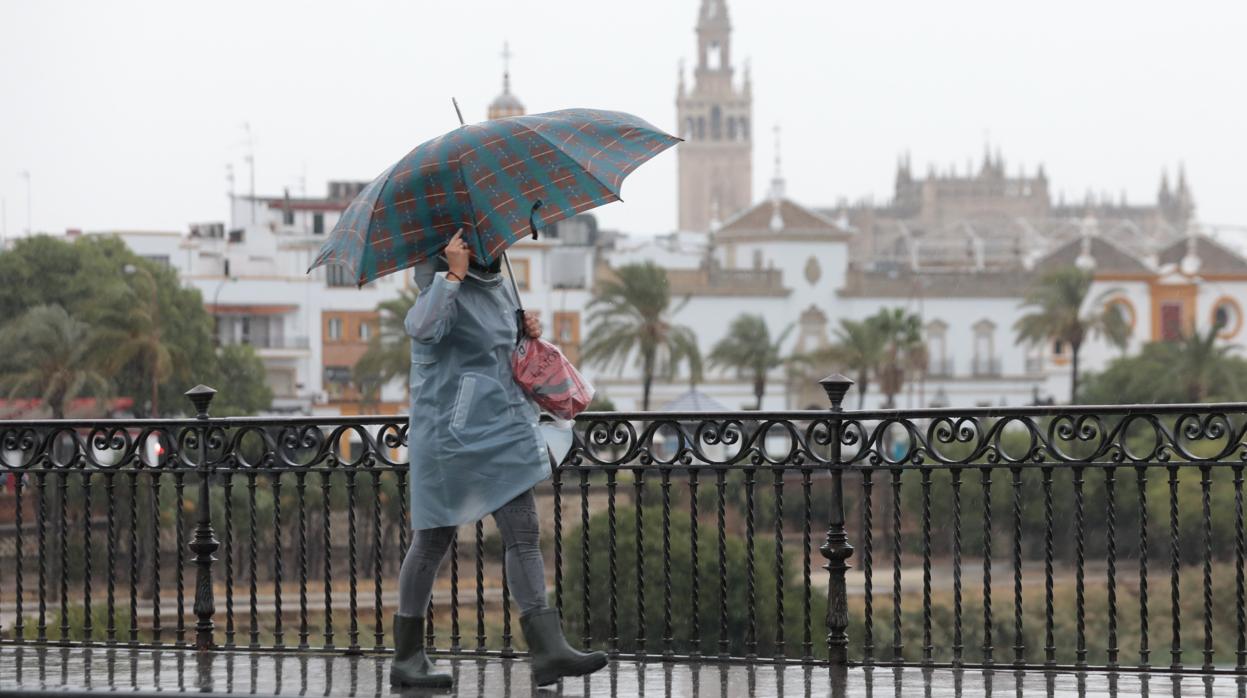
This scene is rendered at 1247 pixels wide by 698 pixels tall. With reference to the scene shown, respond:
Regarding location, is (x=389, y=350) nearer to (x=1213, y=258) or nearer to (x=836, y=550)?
(x=836, y=550)

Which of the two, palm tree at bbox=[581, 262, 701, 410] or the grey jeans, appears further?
palm tree at bbox=[581, 262, 701, 410]

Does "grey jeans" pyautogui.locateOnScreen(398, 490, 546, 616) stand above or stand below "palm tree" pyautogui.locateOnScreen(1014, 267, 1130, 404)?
below

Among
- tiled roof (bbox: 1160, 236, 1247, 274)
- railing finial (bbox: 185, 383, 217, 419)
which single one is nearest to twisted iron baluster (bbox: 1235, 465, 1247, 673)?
railing finial (bbox: 185, 383, 217, 419)

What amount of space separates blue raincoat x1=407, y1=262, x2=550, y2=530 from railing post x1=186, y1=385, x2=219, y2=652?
5.73 feet

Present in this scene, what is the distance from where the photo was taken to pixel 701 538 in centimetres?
3906

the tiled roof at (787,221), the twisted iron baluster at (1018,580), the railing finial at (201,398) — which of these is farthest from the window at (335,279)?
the twisted iron baluster at (1018,580)

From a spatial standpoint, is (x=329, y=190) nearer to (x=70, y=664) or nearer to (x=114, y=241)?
(x=114, y=241)

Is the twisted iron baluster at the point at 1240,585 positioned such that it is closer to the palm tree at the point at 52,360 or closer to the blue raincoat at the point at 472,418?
the blue raincoat at the point at 472,418

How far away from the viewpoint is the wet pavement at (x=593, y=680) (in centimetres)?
644

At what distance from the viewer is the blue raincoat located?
6.03 meters

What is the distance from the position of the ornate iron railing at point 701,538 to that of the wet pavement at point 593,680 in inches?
6.3

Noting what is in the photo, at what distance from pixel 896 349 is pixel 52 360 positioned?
1400 inches

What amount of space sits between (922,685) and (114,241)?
5366cm

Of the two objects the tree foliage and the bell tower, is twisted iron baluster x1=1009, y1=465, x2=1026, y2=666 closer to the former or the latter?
the tree foliage
